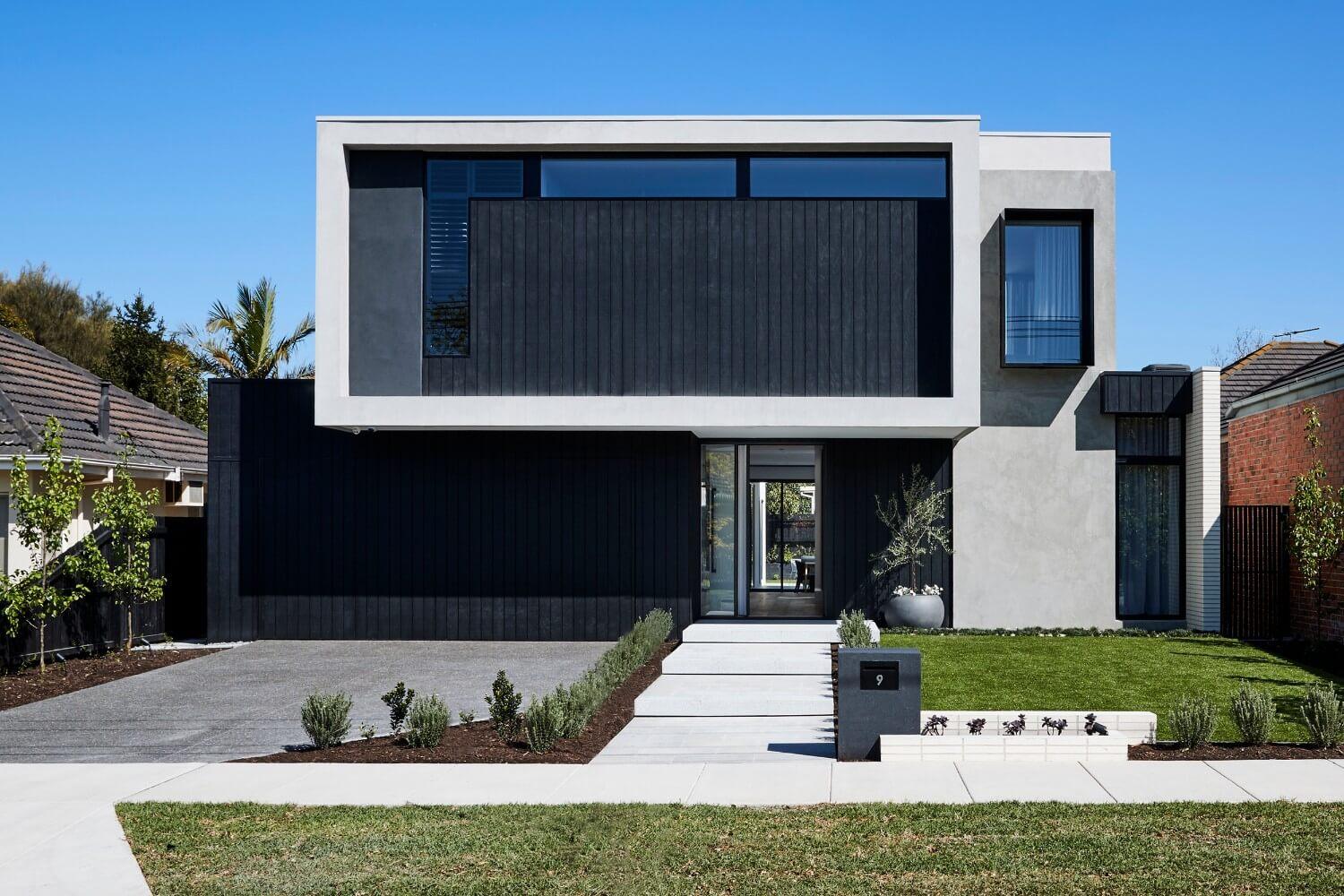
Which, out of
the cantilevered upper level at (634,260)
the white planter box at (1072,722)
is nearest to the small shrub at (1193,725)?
the white planter box at (1072,722)

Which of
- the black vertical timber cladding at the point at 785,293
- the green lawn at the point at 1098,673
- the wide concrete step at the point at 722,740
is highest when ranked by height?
the black vertical timber cladding at the point at 785,293

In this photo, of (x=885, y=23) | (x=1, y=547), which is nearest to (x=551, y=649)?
(x=1, y=547)

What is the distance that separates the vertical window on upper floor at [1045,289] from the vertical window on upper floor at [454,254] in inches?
319

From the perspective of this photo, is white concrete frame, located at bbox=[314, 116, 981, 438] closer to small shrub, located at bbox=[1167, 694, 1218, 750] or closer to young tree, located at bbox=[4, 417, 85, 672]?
young tree, located at bbox=[4, 417, 85, 672]

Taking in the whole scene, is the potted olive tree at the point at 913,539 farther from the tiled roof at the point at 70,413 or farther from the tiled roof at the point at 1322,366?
the tiled roof at the point at 70,413

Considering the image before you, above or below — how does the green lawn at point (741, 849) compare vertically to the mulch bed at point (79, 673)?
above

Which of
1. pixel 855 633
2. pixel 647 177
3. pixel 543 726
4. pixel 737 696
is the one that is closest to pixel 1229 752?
pixel 855 633

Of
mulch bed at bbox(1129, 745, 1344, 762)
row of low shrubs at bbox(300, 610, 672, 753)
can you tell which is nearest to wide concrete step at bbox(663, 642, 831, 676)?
Answer: row of low shrubs at bbox(300, 610, 672, 753)

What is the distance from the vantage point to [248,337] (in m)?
35.9

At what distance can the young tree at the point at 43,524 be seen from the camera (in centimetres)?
1498

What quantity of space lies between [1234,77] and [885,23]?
6102 millimetres

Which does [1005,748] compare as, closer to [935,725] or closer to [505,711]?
[935,725]

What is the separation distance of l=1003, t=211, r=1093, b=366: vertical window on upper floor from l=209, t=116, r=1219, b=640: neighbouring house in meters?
0.05

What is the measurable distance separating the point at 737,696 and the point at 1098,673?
481cm
